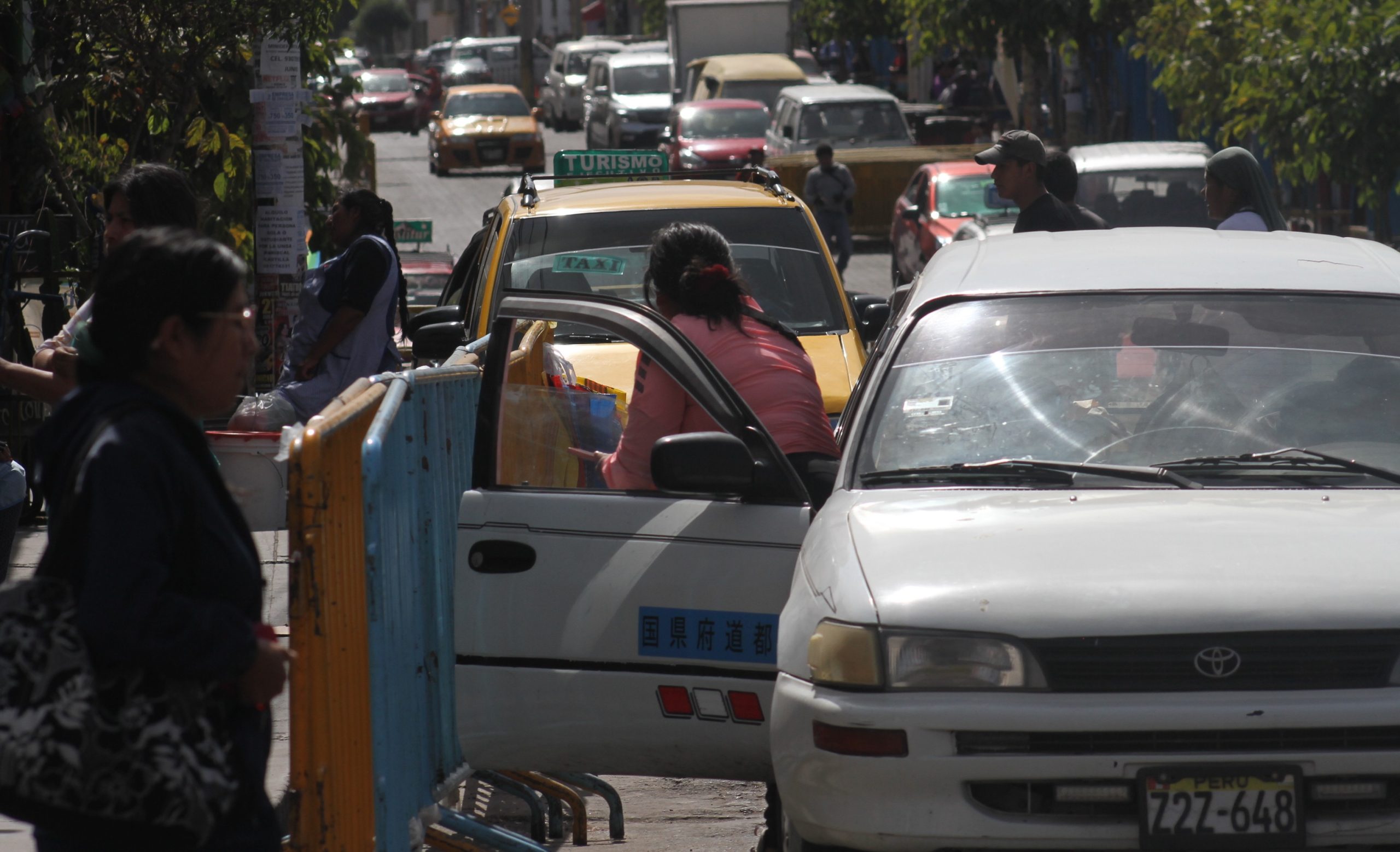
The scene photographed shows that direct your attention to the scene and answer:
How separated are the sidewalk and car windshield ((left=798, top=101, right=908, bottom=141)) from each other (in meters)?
16.6

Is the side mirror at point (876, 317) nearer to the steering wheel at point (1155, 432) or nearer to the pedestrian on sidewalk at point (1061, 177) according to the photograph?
the pedestrian on sidewalk at point (1061, 177)

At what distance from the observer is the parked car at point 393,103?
4928cm

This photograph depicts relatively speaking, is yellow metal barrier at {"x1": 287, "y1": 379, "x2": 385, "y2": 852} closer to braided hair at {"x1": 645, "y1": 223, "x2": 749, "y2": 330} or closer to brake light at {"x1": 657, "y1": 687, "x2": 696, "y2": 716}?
brake light at {"x1": 657, "y1": 687, "x2": 696, "y2": 716}

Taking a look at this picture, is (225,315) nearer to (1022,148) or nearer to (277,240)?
(1022,148)

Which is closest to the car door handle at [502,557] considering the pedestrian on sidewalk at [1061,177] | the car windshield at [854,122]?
the pedestrian on sidewalk at [1061,177]

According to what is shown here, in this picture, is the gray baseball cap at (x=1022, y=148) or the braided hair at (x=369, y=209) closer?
the braided hair at (x=369, y=209)

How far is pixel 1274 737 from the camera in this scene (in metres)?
3.39

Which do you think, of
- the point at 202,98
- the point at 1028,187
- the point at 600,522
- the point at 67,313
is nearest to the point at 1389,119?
the point at 1028,187

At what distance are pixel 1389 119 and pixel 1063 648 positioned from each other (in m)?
11.2

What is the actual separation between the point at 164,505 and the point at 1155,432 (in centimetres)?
260

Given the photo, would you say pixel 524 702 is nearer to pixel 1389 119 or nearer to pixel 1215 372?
pixel 1215 372

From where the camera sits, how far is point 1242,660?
11.2 ft

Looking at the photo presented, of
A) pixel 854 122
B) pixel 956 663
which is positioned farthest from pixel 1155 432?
pixel 854 122

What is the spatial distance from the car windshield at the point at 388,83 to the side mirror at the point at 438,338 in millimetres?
44850
